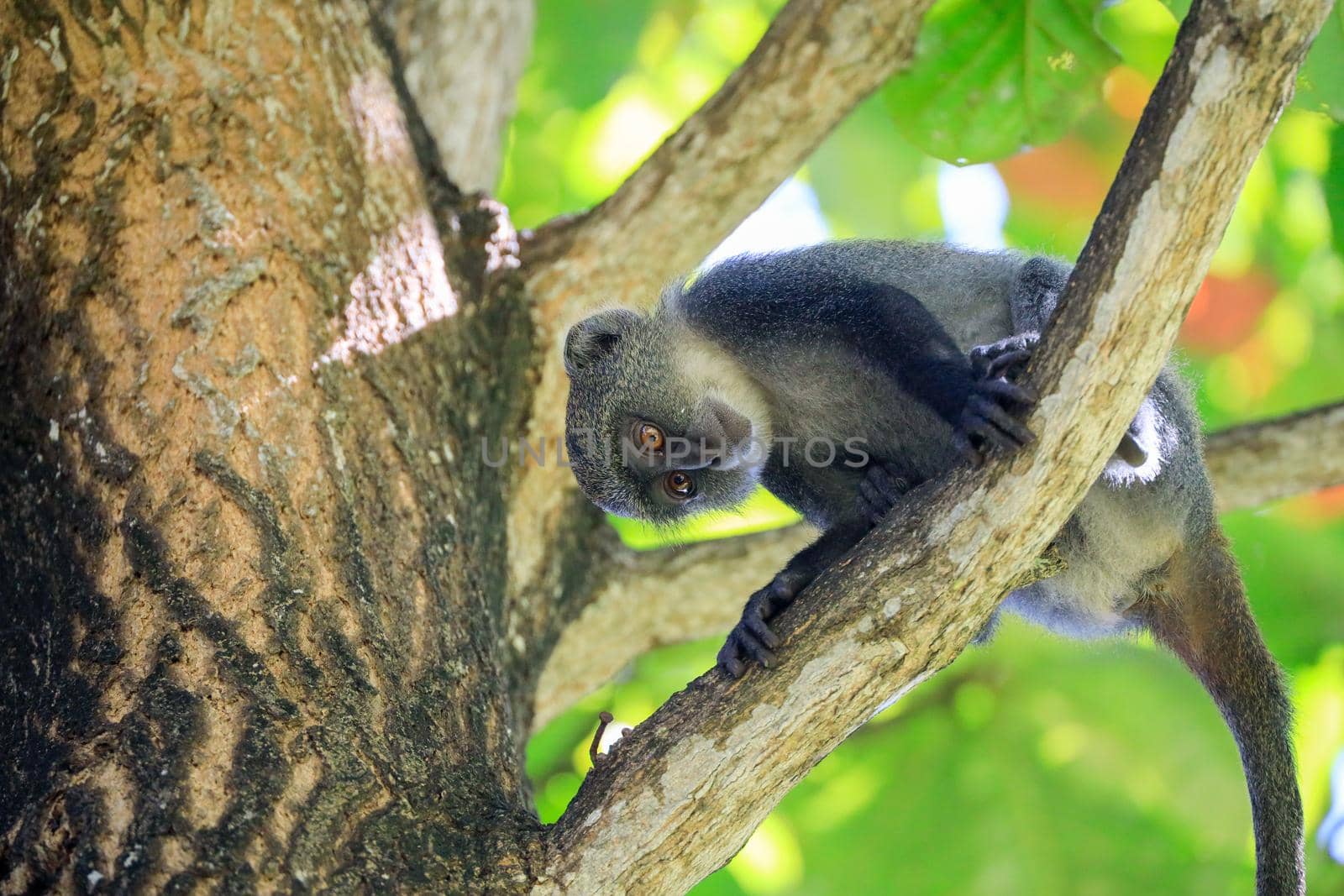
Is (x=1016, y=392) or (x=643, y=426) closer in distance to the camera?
(x=1016, y=392)

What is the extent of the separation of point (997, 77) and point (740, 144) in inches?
45.0

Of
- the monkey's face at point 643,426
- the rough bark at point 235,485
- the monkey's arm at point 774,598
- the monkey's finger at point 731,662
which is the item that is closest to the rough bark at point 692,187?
the monkey's face at point 643,426

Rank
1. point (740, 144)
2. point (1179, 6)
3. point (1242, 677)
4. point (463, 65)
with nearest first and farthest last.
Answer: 1. point (1242, 677)
2. point (1179, 6)
3. point (740, 144)
4. point (463, 65)

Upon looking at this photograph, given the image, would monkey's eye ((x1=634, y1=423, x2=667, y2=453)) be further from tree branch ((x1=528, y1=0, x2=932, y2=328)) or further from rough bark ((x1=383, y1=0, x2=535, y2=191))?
rough bark ((x1=383, y1=0, x2=535, y2=191))

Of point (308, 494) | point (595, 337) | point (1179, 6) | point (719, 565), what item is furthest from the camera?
point (719, 565)

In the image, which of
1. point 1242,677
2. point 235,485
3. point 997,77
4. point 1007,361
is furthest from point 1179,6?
point 235,485

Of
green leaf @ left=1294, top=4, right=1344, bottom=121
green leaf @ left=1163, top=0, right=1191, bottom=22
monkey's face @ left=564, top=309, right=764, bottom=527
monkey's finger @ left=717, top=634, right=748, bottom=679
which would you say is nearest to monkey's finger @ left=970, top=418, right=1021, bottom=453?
monkey's finger @ left=717, top=634, right=748, bottom=679

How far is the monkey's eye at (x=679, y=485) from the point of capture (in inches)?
181

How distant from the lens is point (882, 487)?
13.1ft

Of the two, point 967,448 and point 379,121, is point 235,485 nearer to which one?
point 379,121

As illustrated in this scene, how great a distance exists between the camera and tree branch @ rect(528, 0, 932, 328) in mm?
4375

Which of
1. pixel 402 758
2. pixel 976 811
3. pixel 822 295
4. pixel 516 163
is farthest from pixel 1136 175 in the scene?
pixel 516 163

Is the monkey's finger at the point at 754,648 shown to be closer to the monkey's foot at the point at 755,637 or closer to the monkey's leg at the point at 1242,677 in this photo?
the monkey's foot at the point at 755,637

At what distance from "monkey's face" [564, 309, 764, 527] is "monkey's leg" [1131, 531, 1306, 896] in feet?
5.20
